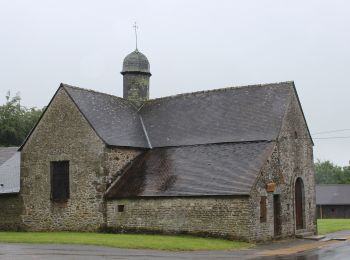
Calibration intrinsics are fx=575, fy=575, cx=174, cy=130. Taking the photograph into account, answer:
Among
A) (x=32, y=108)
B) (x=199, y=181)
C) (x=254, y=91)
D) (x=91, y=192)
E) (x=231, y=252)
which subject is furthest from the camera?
(x=32, y=108)

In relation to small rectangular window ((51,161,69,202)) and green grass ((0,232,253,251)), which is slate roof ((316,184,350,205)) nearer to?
small rectangular window ((51,161,69,202))

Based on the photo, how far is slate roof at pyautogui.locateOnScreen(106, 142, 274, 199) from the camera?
28531mm

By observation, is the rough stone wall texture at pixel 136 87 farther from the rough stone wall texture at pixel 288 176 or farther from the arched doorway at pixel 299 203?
the arched doorway at pixel 299 203

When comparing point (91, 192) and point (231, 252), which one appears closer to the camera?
point (231, 252)

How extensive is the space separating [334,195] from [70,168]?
165ft

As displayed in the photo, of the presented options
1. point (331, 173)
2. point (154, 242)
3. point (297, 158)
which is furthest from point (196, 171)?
point (331, 173)

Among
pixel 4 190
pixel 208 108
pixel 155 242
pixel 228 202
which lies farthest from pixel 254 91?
pixel 4 190

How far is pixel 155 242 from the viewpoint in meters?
24.6

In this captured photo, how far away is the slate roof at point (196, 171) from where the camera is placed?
2853cm

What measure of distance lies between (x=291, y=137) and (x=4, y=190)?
713 inches

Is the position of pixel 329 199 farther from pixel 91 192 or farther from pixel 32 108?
pixel 91 192

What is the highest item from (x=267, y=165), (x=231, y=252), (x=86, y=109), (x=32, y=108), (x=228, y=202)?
(x=32, y=108)

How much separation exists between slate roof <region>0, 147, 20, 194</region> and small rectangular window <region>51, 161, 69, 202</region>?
3157 mm

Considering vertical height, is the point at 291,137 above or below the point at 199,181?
above
